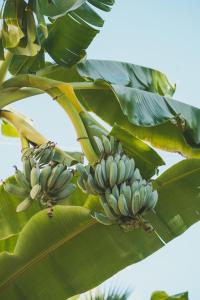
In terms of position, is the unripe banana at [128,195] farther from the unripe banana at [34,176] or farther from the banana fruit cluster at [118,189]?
the unripe banana at [34,176]

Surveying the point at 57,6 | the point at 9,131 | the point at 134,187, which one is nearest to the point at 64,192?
the point at 134,187

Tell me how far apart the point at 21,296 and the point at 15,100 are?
87 centimetres

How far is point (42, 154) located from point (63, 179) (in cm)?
17

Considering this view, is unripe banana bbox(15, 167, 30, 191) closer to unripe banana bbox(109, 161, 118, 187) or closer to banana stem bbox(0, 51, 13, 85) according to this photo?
unripe banana bbox(109, 161, 118, 187)

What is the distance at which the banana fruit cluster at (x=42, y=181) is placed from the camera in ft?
6.19

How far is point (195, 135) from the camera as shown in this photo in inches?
96.9

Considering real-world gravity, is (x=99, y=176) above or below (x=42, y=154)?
above

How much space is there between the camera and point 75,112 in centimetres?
214

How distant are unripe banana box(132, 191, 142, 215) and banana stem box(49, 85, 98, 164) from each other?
0.69 feet

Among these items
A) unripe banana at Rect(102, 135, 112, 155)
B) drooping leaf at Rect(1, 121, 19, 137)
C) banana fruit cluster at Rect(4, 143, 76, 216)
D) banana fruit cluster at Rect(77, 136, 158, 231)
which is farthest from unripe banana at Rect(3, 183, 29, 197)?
drooping leaf at Rect(1, 121, 19, 137)

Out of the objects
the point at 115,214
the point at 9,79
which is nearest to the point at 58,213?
the point at 115,214

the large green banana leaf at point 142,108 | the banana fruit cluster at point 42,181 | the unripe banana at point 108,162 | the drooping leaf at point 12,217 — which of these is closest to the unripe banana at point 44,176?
the banana fruit cluster at point 42,181

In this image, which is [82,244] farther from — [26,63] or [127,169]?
[26,63]

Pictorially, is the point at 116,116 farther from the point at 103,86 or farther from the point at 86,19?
the point at 86,19
